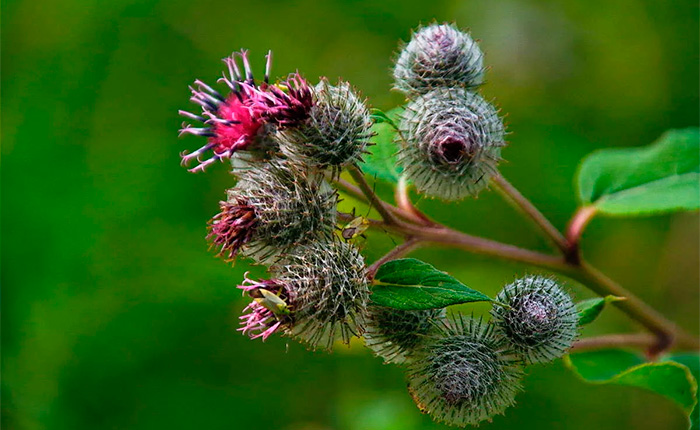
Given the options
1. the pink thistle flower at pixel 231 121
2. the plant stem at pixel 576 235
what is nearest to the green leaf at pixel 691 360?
the plant stem at pixel 576 235

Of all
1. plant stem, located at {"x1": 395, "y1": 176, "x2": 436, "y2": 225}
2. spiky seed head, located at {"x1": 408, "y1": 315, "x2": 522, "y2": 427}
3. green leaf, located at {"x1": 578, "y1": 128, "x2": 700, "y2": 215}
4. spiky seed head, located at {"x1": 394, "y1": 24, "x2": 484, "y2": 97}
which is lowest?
spiky seed head, located at {"x1": 408, "y1": 315, "x2": 522, "y2": 427}

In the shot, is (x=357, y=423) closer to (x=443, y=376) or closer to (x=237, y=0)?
(x=443, y=376)

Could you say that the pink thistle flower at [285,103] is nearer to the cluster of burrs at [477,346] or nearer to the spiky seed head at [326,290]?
the spiky seed head at [326,290]

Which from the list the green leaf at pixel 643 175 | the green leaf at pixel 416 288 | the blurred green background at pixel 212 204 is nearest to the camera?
the green leaf at pixel 416 288

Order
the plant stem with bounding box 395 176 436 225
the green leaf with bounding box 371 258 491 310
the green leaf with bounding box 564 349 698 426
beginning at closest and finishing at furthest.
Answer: the green leaf with bounding box 371 258 491 310 < the green leaf with bounding box 564 349 698 426 < the plant stem with bounding box 395 176 436 225

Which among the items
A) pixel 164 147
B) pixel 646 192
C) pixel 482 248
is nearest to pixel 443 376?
pixel 482 248

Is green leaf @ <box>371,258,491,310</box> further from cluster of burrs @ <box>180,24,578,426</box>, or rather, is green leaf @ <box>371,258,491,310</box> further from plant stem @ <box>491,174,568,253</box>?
plant stem @ <box>491,174,568,253</box>

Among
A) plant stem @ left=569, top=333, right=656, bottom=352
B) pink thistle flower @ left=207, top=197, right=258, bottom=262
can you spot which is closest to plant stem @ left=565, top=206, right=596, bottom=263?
Answer: plant stem @ left=569, top=333, right=656, bottom=352
